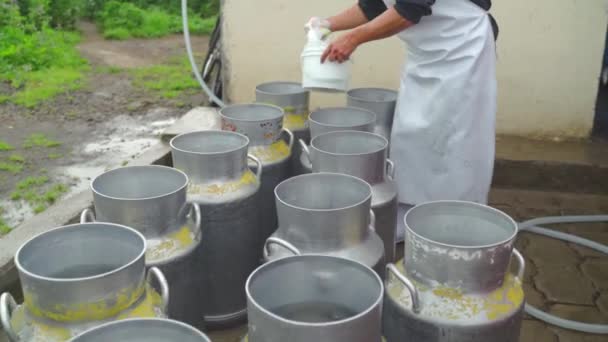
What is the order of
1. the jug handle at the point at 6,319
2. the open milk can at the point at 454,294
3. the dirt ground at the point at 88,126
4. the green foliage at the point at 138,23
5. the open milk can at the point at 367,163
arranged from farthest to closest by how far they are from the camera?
1. the green foliage at the point at 138,23
2. the dirt ground at the point at 88,126
3. the open milk can at the point at 367,163
4. the open milk can at the point at 454,294
5. the jug handle at the point at 6,319

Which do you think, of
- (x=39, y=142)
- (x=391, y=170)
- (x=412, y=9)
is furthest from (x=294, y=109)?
(x=39, y=142)

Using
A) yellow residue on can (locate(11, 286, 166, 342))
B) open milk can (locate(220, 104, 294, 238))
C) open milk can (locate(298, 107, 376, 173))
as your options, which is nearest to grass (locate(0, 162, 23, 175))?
open milk can (locate(220, 104, 294, 238))

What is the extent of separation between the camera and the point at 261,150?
93.9 inches

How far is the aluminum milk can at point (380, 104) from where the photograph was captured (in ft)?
9.25

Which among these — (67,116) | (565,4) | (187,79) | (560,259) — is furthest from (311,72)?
(187,79)

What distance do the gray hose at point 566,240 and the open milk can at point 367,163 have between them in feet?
2.16

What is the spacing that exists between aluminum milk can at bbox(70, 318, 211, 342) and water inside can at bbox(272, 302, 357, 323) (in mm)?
315

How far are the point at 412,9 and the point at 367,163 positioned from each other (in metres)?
0.66

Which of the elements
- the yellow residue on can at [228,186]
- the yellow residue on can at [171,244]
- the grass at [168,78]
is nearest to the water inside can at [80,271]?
the yellow residue on can at [171,244]

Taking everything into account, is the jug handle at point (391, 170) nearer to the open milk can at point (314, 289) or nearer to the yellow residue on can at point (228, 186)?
the yellow residue on can at point (228, 186)

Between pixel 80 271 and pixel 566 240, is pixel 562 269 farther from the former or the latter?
pixel 80 271

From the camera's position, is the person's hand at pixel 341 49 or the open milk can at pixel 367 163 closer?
the open milk can at pixel 367 163

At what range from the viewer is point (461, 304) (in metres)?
1.52

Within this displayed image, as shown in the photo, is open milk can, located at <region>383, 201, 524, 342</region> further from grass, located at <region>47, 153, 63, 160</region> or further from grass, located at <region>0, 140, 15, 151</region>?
grass, located at <region>0, 140, 15, 151</region>
